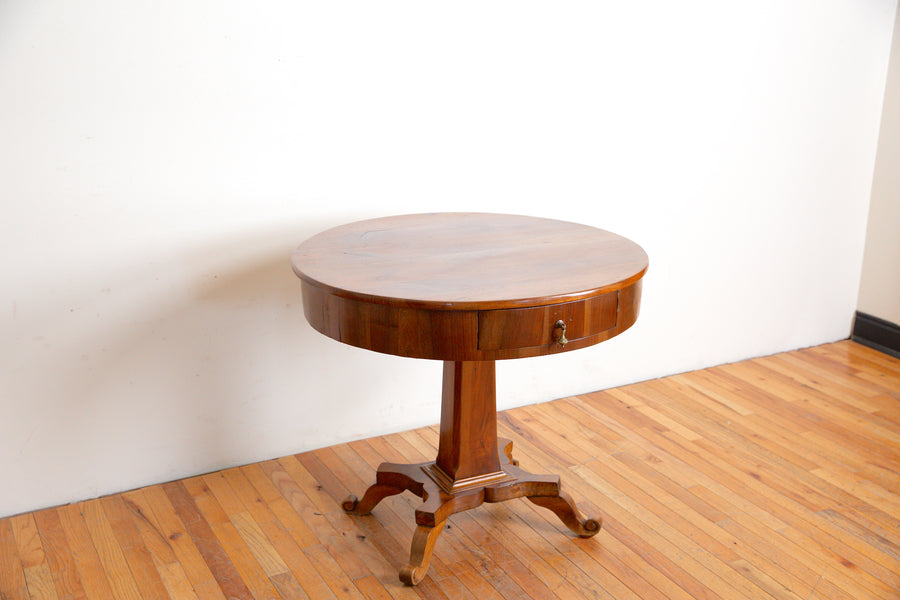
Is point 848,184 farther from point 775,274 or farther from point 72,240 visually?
point 72,240

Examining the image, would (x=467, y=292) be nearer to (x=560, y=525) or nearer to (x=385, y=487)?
(x=385, y=487)

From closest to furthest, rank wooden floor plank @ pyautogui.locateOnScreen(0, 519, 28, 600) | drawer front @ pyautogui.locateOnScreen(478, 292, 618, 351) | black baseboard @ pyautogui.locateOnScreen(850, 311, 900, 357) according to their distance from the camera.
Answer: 1. drawer front @ pyautogui.locateOnScreen(478, 292, 618, 351)
2. wooden floor plank @ pyautogui.locateOnScreen(0, 519, 28, 600)
3. black baseboard @ pyautogui.locateOnScreen(850, 311, 900, 357)

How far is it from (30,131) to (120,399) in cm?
85

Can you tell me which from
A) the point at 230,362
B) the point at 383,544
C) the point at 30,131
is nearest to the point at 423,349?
the point at 383,544

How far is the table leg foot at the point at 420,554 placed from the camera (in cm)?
234

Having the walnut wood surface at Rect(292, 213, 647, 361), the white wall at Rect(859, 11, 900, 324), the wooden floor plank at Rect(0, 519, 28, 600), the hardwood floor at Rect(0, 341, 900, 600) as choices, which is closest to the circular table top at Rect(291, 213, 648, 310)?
the walnut wood surface at Rect(292, 213, 647, 361)

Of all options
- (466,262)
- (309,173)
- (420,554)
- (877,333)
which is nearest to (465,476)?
(420,554)

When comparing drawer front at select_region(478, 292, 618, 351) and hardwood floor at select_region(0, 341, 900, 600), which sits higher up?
drawer front at select_region(478, 292, 618, 351)

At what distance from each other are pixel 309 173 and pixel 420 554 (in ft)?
4.13

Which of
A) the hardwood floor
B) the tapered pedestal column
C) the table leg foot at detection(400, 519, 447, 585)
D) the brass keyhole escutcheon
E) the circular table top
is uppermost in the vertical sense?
the circular table top

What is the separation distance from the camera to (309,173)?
286cm

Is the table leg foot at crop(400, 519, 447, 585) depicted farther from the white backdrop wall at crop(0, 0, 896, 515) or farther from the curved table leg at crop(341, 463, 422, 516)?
the white backdrop wall at crop(0, 0, 896, 515)

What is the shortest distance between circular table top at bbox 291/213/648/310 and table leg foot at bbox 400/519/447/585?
0.73 meters

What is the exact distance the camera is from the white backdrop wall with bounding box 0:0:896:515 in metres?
2.55
